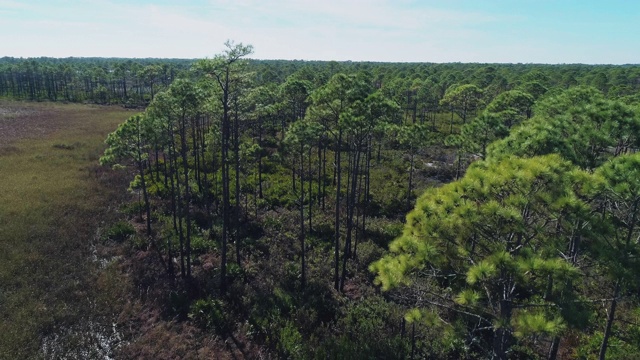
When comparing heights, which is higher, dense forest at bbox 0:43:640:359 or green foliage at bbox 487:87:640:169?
green foliage at bbox 487:87:640:169

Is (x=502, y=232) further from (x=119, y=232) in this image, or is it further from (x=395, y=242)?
(x=119, y=232)

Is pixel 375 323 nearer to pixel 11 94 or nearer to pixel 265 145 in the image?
pixel 265 145

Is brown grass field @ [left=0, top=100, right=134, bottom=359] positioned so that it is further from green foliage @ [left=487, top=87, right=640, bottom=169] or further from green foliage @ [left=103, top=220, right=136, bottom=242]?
green foliage @ [left=487, top=87, right=640, bottom=169]

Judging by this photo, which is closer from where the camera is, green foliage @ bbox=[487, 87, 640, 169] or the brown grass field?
green foliage @ bbox=[487, 87, 640, 169]

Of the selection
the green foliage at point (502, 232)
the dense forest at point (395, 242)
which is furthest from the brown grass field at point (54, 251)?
the green foliage at point (502, 232)

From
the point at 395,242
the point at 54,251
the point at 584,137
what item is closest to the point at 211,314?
the point at 395,242

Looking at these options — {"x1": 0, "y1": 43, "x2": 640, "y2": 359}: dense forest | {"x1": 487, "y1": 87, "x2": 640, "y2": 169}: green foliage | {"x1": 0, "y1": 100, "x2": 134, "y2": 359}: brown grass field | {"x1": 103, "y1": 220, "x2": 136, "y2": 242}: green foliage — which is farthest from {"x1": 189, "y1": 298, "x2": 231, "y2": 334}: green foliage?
{"x1": 487, "y1": 87, "x2": 640, "y2": 169}: green foliage
